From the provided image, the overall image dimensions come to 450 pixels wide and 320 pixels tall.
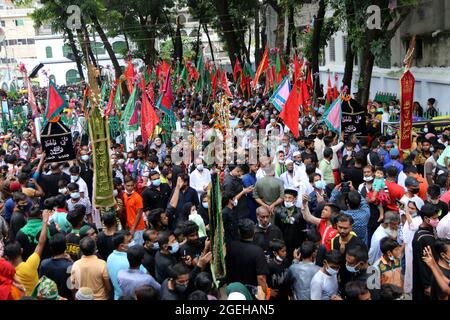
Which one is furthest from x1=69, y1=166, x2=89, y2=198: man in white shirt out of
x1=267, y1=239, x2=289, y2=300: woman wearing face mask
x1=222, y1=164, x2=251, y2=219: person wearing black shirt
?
x1=267, y1=239, x2=289, y2=300: woman wearing face mask

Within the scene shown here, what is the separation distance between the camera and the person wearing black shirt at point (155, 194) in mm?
8461

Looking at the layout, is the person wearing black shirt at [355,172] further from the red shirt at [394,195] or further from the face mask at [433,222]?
the face mask at [433,222]

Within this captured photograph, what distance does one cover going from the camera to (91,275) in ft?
17.9

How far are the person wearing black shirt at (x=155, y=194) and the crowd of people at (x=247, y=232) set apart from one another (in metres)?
0.02

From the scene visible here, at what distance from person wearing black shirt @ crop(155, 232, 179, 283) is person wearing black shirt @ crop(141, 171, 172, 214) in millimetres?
2760

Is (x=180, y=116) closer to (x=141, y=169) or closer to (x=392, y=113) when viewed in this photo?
(x=392, y=113)

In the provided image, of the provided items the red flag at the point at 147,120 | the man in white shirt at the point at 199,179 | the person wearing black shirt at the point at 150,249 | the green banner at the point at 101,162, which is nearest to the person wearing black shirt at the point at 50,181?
the green banner at the point at 101,162

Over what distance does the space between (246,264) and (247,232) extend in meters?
0.31

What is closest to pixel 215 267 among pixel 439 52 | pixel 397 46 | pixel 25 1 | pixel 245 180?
pixel 245 180

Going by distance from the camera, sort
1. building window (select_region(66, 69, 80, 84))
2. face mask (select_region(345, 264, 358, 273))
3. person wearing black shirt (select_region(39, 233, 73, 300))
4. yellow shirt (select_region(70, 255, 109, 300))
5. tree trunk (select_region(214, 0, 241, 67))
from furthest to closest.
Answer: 1. building window (select_region(66, 69, 80, 84))
2. tree trunk (select_region(214, 0, 241, 67))
3. person wearing black shirt (select_region(39, 233, 73, 300))
4. yellow shirt (select_region(70, 255, 109, 300))
5. face mask (select_region(345, 264, 358, 273))

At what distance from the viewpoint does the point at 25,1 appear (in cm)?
2350

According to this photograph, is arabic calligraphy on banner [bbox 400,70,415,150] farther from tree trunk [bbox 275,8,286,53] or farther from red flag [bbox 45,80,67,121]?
tree trunk [bbox 275,8,286,53]

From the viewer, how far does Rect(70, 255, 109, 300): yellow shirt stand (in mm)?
5434

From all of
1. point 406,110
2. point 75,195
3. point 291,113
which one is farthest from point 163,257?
point 291,113
